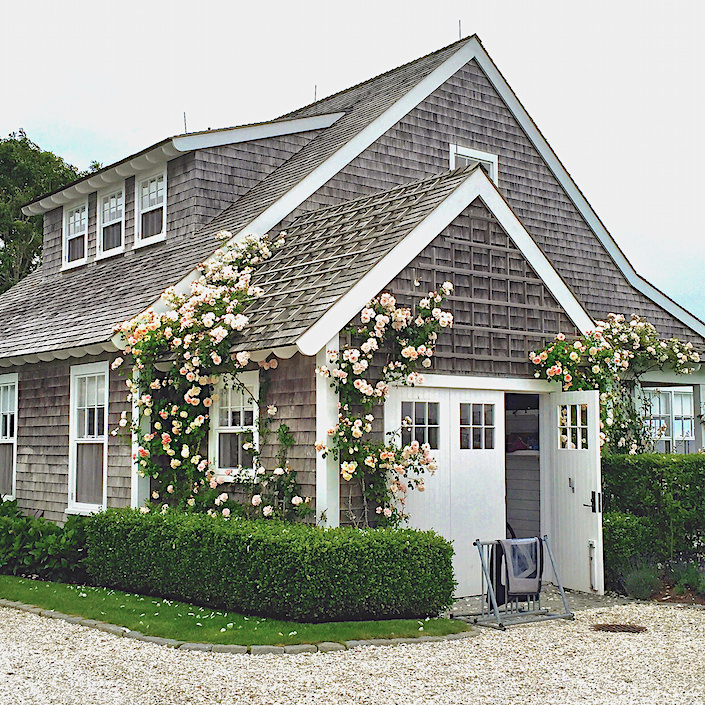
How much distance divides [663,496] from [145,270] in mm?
8029

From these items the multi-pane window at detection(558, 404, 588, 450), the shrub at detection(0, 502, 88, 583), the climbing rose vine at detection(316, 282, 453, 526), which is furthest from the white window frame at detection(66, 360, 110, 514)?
the multi-pane window at detection(558, 404, 588, 450)

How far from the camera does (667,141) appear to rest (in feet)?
78.3

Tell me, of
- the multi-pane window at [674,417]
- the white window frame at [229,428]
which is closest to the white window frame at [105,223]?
the white window frame at [229,428]

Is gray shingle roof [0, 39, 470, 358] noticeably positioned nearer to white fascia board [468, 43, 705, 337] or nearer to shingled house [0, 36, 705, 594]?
shingled house [0, 36, 705, 594]

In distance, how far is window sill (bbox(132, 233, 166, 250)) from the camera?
1519 cm

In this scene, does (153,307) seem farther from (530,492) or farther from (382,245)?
(530,492)

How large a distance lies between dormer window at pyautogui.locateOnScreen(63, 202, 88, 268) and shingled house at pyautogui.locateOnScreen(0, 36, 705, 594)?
6cm

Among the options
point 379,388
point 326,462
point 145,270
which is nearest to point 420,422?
point 379,388

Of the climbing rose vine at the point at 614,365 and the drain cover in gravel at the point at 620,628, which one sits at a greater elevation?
the climbing rose vine at the point at 614,365

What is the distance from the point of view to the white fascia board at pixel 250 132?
566 inches

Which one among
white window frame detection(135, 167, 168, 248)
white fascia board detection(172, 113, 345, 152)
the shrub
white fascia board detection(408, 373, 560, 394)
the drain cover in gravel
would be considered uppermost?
white fascia board detection(172, 113, 345, 152)

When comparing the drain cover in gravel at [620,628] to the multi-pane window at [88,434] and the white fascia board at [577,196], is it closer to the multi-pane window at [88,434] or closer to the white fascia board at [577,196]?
the multi-pane window at [88,434]

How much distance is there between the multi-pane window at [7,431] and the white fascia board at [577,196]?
31.9 ft

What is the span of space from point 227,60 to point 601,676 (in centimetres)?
1822
